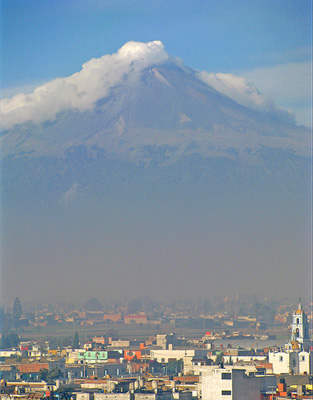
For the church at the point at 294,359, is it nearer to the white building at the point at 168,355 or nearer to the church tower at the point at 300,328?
the church tower at the point at 300,328

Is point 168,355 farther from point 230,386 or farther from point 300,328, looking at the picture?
point 230,386

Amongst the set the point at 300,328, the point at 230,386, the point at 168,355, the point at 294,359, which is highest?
the point at 300,328

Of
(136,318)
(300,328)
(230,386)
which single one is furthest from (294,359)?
(136,318)

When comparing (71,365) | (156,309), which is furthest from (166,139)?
(71,365)

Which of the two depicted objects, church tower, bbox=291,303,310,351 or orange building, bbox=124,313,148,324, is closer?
church tower, bbox=291,303,310,351

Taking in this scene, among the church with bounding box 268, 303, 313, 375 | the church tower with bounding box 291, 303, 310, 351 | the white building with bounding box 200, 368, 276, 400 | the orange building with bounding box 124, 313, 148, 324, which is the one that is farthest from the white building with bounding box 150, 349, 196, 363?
the white building with bounding box 200, 368, 276, 400

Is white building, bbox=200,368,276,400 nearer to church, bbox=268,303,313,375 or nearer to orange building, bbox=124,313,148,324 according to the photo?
church, bbox=268,303,313,375

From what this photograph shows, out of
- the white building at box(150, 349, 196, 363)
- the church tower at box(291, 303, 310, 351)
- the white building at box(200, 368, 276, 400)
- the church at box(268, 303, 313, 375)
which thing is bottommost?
the white building at box(200, 368, 276, 400)

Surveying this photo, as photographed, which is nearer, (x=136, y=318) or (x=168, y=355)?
(x=168, y=355)

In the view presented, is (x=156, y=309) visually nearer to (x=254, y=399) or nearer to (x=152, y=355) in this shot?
(x=152, y=355)

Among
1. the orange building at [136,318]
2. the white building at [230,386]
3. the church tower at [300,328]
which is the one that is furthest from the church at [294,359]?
the orange building at [136,318]

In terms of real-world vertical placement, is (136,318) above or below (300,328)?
above
